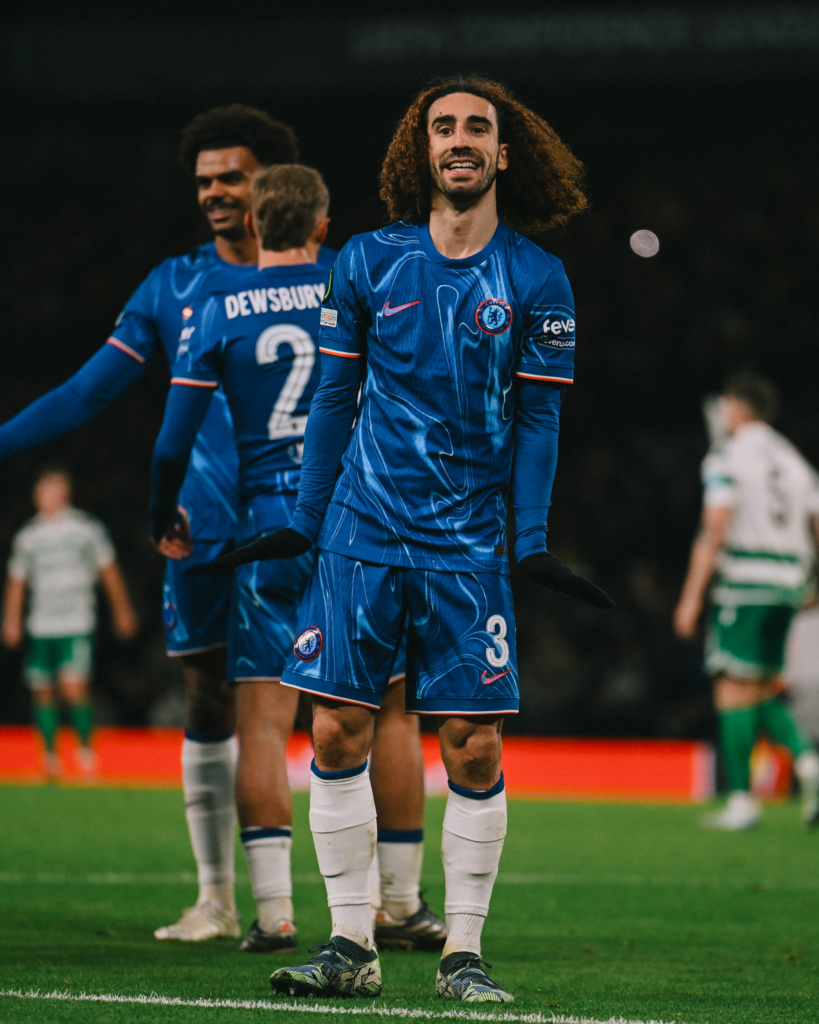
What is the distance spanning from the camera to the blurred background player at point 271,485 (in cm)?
410

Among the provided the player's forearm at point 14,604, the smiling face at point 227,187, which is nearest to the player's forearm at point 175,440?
the smiling face at point 227,187

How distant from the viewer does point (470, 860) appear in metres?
3.25

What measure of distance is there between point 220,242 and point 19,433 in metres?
0.86

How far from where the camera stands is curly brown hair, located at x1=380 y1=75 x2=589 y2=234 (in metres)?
3.40

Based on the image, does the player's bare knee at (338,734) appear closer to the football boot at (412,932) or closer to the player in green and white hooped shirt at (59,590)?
the football boot at (412,932)

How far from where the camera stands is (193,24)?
613 inches

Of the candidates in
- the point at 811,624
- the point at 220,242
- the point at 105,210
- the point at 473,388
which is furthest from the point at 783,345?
the point at 473,388

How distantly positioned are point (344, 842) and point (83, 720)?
8.29 metres

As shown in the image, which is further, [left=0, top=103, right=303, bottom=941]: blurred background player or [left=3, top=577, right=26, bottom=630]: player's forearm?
[left=3, top=577, right=26, bottom=630]: player's forearm

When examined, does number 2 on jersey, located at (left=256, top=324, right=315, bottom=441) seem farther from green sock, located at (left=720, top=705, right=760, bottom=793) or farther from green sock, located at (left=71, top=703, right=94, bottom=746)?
green sock, located at (left=71, top=703, right=94, bottom=746)

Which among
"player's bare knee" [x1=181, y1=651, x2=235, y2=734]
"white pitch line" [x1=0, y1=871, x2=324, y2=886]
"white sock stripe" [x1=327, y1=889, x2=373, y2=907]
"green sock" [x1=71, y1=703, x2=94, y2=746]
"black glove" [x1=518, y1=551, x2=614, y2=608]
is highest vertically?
"black glove" [x1=518, y1=551, x2=614, y2=608]

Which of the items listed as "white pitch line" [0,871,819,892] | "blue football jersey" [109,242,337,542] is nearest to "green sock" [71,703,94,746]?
"white pitch line" [0,871,819,892]

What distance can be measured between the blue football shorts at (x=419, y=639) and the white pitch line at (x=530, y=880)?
2618mm

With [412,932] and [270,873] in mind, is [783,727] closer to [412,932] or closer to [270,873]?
[412,932]
